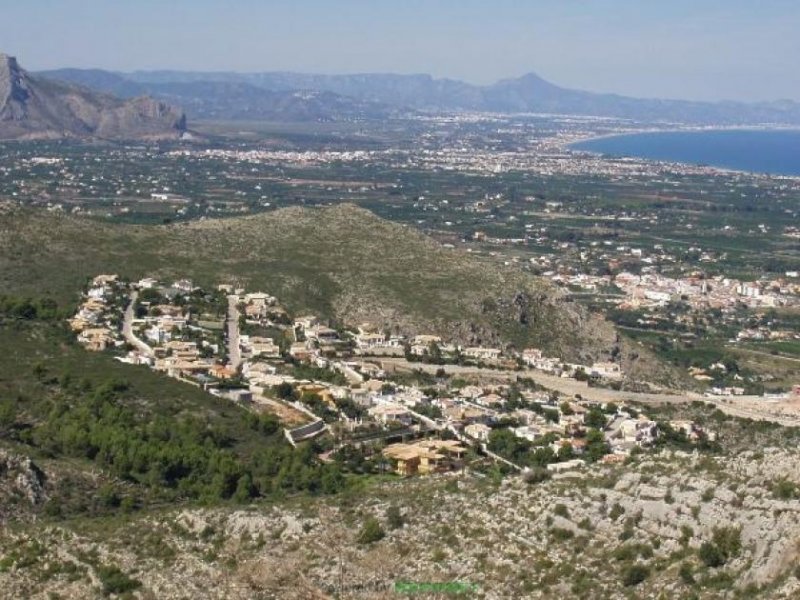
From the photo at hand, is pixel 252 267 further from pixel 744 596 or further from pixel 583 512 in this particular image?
pixel 744 596

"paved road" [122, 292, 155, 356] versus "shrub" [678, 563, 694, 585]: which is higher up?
"shrub" [678, 563, 694, 585]

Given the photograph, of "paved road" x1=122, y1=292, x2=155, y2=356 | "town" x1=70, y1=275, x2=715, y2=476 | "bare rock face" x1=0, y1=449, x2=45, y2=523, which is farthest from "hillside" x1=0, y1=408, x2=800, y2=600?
"paved road" x1=122, y1=292, x2=155, y2=356

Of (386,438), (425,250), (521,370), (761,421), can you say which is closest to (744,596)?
(386,438)

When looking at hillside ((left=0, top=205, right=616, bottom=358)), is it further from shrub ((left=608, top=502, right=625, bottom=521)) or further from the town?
shrub ((left=608, top=502, right=625, bottom=521))

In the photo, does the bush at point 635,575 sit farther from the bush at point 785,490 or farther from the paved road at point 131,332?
the paved road at point 131,332

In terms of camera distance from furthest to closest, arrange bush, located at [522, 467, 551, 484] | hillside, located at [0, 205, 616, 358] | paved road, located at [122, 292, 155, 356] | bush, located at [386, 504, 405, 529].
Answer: hillside, located at [0, 205, 616, 358]
paved road, located at [122, 292, 155, 356]
bush, located at [522, 467, 551, 484]
bush, located at [386, 504, 405, 529]

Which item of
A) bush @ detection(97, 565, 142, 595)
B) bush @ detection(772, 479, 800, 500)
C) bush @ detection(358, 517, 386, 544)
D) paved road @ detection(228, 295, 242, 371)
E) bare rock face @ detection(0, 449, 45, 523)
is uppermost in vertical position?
bush @ detection(772, 479, 800, 500)
